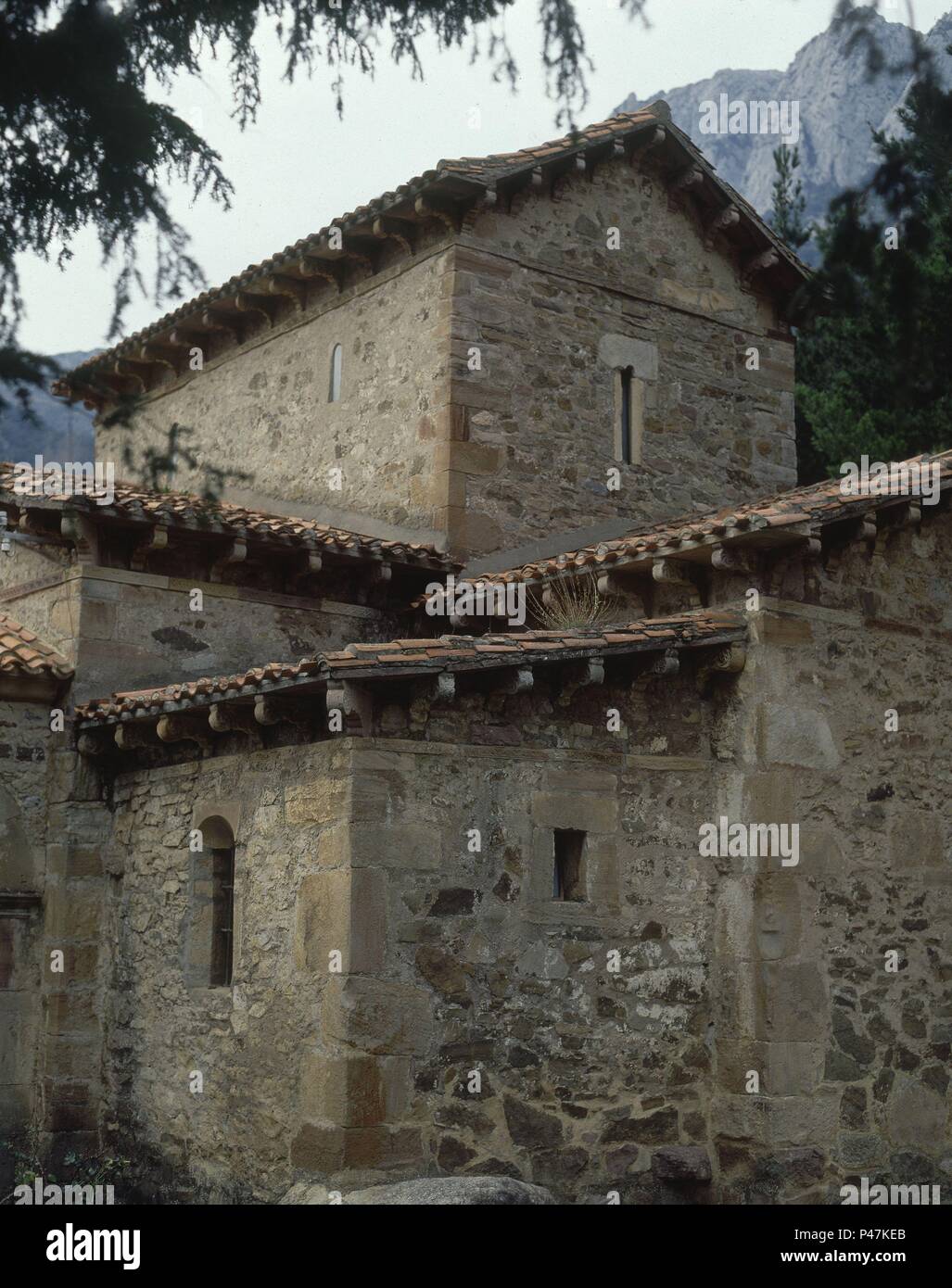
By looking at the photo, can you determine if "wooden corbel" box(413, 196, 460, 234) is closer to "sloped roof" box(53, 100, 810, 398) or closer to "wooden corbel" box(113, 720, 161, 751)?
"sloped roof" box(53, 100, 810, 398)

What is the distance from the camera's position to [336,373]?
14047 millimetres

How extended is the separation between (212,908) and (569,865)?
2452mm

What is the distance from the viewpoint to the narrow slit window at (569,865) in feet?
30.6

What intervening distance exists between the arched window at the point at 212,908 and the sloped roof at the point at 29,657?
1.82m

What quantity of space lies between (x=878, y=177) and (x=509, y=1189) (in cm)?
502

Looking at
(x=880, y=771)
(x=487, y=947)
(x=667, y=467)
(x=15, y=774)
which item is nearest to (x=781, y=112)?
(x=667, y=467)

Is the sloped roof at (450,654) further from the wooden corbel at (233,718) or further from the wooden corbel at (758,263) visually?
the wooden corbel at (758,263)

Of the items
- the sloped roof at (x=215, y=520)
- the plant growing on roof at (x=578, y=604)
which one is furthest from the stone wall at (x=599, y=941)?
the sloped roof at (x=215, y=520)

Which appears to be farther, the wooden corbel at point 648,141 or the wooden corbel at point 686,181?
the wooden corbel at point 686,181

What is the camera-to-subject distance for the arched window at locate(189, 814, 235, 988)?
10102 mm

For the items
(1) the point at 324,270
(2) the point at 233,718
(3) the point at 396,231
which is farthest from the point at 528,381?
(2) the point at 233,718

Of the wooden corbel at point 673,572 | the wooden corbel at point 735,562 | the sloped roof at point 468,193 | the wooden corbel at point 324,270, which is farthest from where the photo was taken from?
the wooden corbel at point 324,270

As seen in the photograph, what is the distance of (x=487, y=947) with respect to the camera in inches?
351

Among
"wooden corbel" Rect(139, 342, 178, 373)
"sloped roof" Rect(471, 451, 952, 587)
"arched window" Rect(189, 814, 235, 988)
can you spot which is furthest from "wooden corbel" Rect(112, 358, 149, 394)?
"arched window" Rect(189, 814, 235, 988)
